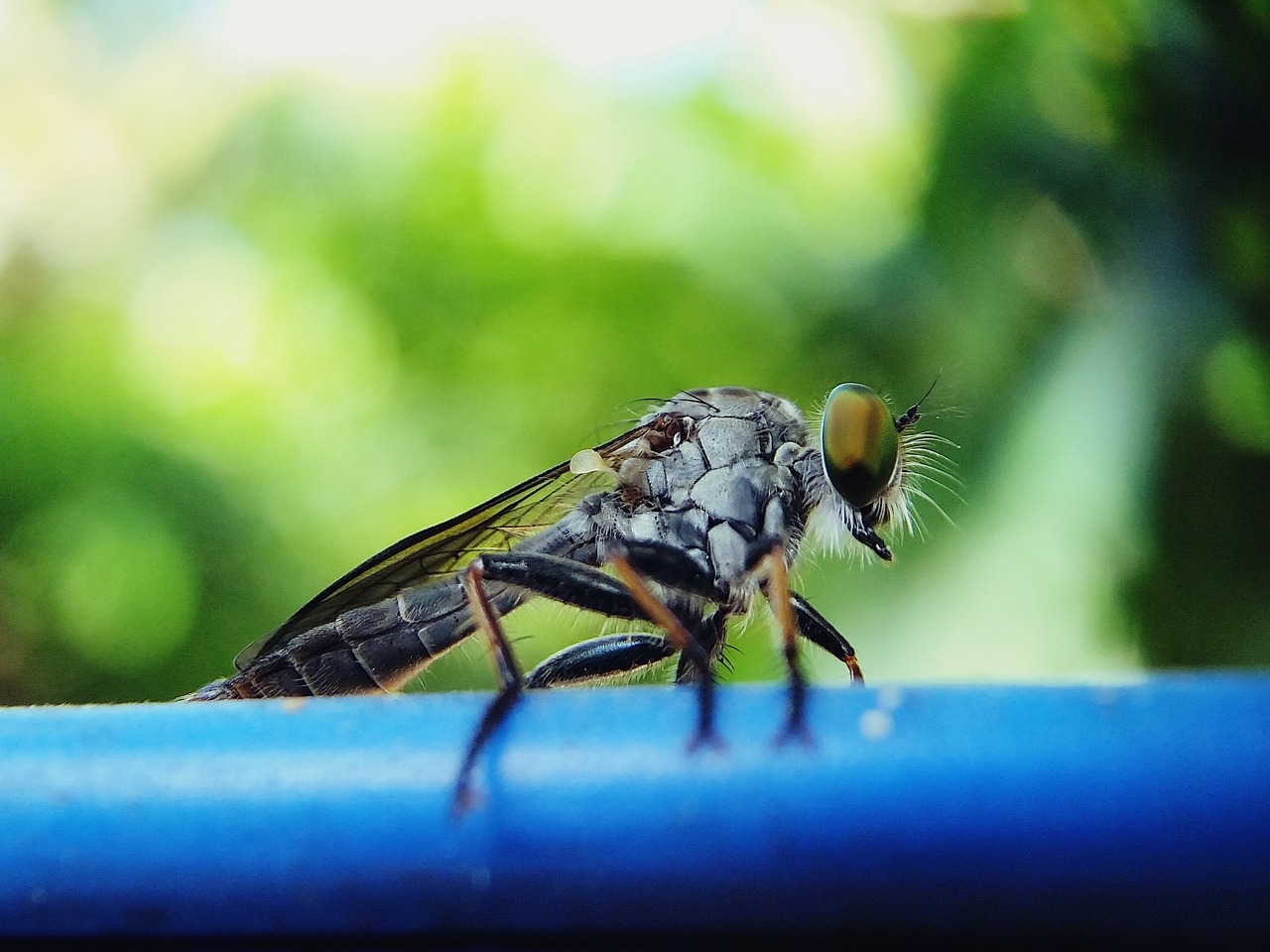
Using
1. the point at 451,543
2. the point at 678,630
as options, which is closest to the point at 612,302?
the point at 451,543

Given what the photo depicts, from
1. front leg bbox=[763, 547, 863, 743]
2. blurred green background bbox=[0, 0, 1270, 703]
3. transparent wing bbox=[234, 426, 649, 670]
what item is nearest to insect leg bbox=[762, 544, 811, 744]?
front leg bbox=[763, 547, 863, 743]

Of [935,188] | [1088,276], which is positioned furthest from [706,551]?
[935,188]

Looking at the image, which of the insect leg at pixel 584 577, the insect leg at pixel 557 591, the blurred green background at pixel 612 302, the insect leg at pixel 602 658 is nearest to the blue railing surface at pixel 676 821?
the insect leg at pixel 557 591

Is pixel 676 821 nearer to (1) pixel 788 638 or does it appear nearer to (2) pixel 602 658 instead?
(1) pixel 788 638

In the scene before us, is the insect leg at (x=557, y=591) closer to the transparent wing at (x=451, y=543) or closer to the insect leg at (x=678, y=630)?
the insect leg at (x=678, y=630)

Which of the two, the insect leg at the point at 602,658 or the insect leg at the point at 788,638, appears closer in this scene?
the insect leg at the point at 788,638

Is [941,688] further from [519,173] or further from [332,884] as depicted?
[519,173]
